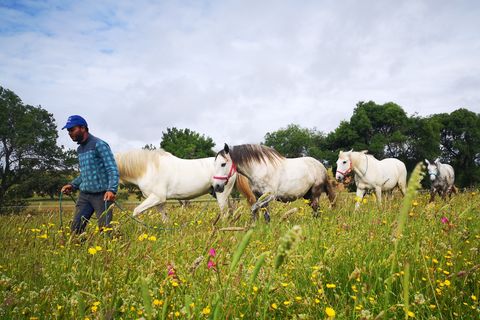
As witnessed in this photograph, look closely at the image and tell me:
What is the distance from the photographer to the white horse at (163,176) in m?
8.20

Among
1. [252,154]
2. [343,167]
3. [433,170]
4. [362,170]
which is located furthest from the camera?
[433,170]

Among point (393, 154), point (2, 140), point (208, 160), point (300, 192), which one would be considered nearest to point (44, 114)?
point (2, 140)

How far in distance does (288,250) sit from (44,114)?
3692 cm

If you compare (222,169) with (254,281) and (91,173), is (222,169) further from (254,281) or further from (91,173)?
(254,281)

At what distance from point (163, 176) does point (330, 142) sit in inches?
1292

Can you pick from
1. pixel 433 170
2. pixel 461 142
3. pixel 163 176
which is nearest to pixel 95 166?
pixel 163 176

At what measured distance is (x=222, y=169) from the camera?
25.1 feet

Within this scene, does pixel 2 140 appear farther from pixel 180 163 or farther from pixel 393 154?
pixel 393 154

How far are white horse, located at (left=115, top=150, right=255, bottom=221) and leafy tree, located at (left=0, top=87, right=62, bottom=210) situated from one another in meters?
23.5

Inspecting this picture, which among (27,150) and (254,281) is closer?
(254,281)

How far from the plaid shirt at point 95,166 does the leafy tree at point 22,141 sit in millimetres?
26052

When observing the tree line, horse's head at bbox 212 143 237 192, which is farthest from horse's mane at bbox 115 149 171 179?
the tree line

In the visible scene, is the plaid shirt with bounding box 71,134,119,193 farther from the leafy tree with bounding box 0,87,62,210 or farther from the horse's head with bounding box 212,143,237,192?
the leafy tree with bounding box 0,87,62,210

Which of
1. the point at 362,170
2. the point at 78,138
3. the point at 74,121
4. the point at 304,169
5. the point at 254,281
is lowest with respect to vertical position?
the point at 254,281
